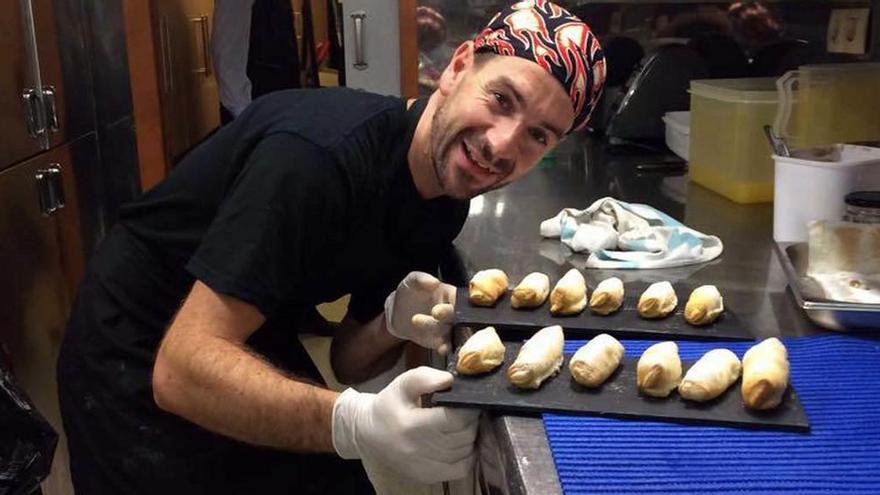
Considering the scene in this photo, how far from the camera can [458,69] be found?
1.25 metres

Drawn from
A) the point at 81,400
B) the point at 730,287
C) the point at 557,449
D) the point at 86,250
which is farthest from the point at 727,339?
the point at 86,250

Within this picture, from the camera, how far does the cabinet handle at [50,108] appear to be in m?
2.06

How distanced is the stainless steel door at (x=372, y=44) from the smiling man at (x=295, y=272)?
0.92m

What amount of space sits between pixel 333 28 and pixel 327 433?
301cm

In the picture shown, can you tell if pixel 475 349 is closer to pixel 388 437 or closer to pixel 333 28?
pixel 388 437

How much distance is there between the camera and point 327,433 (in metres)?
1.05

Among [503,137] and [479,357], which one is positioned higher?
[503,137]

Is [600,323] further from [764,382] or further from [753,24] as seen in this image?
[753,24]

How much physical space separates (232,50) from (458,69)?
1.83m

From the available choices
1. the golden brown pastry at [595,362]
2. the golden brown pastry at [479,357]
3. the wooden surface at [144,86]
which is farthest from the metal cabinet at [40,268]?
the golden brown pastry at [595,362]

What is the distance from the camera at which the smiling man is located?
1.04 metres

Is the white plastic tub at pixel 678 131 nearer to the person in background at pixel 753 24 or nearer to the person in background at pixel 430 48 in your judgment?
the person in background at pixel 753 24

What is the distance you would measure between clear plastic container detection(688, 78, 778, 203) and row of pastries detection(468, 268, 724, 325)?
2.48 feet

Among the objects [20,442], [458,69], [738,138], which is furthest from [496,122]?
[20,442]
